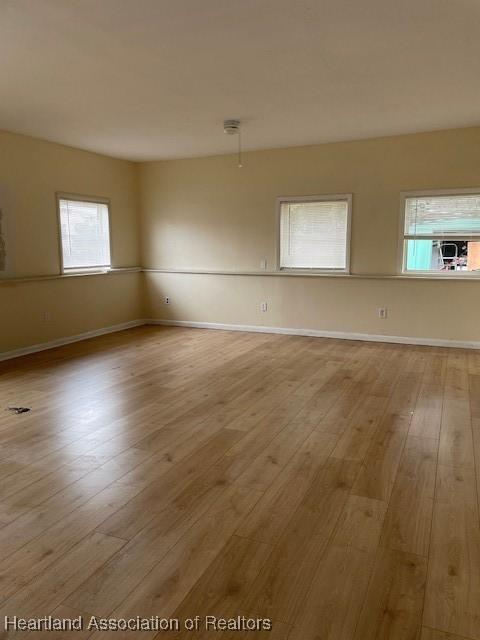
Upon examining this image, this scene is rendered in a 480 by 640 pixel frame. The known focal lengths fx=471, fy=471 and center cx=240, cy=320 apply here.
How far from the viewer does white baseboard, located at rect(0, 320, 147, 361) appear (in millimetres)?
5540

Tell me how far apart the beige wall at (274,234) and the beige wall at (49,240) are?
625mm

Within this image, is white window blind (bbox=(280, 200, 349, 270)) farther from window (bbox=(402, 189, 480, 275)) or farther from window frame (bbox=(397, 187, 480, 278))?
window (bbox=(402, 189, 480, 275))

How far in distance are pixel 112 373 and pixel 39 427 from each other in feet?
4.88

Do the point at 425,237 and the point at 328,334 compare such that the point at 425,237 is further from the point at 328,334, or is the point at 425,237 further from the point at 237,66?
the point at 237,66

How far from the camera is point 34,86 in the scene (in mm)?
3830

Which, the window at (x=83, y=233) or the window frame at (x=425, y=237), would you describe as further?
the window at (x=83, y=233)

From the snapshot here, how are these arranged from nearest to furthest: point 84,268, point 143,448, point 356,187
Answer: point 143,448 < point 356,187 < point 84,268

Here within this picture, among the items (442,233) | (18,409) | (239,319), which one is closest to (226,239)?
(239,319)

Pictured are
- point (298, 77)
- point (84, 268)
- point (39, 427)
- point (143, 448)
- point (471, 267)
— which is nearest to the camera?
point (143, 448)

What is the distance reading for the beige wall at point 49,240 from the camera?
5.44 metres

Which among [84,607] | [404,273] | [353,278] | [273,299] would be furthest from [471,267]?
[84,607]

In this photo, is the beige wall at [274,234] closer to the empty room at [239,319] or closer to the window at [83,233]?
the empty room at [239,319]

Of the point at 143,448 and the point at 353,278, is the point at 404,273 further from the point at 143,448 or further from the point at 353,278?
the point at 143,448

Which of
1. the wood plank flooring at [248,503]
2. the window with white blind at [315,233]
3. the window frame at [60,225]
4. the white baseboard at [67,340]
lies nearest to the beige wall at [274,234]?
the window with white blind at [315,233]
